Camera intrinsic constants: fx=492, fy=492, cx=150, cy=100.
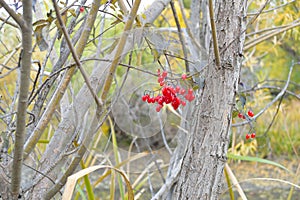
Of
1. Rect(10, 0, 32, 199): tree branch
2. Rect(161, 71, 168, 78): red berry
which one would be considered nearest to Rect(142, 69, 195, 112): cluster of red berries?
Rect(161, 71, 168, 78): red berry

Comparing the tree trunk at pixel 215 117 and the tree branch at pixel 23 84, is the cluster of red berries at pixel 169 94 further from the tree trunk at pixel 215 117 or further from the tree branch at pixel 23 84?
the tree branch at pixel 23 84

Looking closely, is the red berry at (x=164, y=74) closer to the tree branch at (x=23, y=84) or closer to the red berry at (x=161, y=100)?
the red berry at (x=161, y=100)

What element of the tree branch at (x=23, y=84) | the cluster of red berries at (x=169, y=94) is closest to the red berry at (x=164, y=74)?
the cluster of red berries at (x=169, y=94)

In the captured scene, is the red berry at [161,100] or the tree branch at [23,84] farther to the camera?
the red berry at [161,100]

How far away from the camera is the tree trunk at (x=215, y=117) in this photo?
0.89 m

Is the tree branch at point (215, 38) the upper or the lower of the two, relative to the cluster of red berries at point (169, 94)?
upper

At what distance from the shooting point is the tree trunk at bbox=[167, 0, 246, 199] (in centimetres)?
89

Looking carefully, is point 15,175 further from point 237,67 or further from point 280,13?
point 280,13

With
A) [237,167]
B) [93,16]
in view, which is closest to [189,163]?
[93,16]

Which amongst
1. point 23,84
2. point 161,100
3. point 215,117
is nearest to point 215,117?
point 215,117

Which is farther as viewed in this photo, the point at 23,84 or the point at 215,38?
the point at 215,38

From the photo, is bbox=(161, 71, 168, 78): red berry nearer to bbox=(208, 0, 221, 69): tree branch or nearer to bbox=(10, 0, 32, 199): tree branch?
bbox=(208, 0, 221, 69): tree branch

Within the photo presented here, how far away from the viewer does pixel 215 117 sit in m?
0.88

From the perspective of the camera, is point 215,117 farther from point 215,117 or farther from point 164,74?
point 164,74
